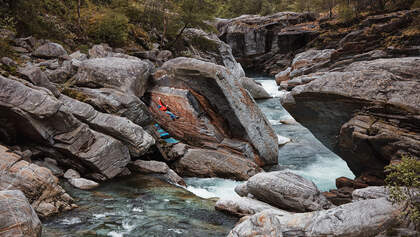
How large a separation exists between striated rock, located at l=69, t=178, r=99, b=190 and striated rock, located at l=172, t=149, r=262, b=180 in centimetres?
433

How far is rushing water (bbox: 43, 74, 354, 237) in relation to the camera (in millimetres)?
7613

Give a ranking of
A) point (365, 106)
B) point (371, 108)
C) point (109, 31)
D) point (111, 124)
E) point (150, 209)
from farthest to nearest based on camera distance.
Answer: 1. point (109, 31)
2. point (111, 124)
3. point (365, 106)
4. point (371, 108)
5. point (150, 209)

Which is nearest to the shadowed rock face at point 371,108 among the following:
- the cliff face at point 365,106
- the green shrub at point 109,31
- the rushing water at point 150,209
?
the cliff face at point 365,106

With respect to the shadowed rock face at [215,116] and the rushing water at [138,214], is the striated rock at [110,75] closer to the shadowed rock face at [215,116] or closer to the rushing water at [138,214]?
the shadowed rock face at [215,116]

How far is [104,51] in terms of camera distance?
20.2m

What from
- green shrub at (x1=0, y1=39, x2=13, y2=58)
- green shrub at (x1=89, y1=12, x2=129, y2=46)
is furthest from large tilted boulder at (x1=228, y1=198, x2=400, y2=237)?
green shrub at (x1=89, y1=12, x2=129, y2=46)

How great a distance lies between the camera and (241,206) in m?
9.19

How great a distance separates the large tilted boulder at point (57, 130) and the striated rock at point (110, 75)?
3.66m

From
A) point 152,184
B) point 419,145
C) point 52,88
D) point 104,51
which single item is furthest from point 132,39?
point 419,145

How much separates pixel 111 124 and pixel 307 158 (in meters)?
11.2

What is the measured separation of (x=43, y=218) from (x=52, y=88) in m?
6.19

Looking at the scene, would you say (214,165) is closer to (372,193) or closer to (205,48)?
(372,193)

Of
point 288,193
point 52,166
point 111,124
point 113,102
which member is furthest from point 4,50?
point 288,193

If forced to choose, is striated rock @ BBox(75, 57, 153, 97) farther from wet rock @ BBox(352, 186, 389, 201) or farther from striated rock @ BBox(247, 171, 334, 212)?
wet rock @ BBox(352, 186, 389, 201)
